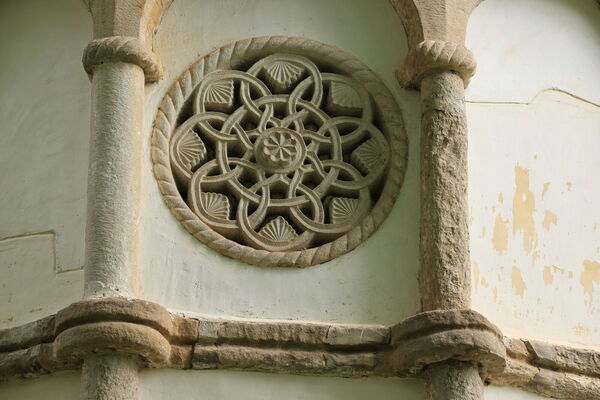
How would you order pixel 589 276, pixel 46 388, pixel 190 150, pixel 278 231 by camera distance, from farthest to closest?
1. pixel 589 276
2. pixel 190 150
3. pixel 278 231
4. pixel 46 388

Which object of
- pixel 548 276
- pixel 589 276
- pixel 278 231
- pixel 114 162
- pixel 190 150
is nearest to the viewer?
pixel 114 162

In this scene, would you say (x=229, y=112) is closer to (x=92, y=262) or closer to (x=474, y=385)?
(x=92, y=262)

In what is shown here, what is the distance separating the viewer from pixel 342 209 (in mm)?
7930

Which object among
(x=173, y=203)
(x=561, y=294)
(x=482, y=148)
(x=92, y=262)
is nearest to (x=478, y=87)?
(x=482, y=148)

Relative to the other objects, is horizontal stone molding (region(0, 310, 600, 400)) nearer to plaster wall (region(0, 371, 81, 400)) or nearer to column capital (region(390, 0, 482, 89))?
plaster wall (region(0, 371, 81, 400))

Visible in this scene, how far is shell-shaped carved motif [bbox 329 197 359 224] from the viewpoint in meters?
7.90

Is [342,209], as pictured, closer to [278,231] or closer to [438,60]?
[278,231]

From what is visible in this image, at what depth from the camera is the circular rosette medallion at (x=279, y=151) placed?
25.7 ft

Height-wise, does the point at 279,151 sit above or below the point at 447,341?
above

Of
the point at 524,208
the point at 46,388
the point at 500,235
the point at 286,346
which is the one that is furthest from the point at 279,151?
Answer: the point at 46,388

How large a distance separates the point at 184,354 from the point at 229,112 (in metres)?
1.37

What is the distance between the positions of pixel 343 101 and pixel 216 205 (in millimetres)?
879

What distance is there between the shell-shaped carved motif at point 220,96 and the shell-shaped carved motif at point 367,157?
0.69 m

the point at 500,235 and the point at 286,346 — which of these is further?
the point at 500,235
